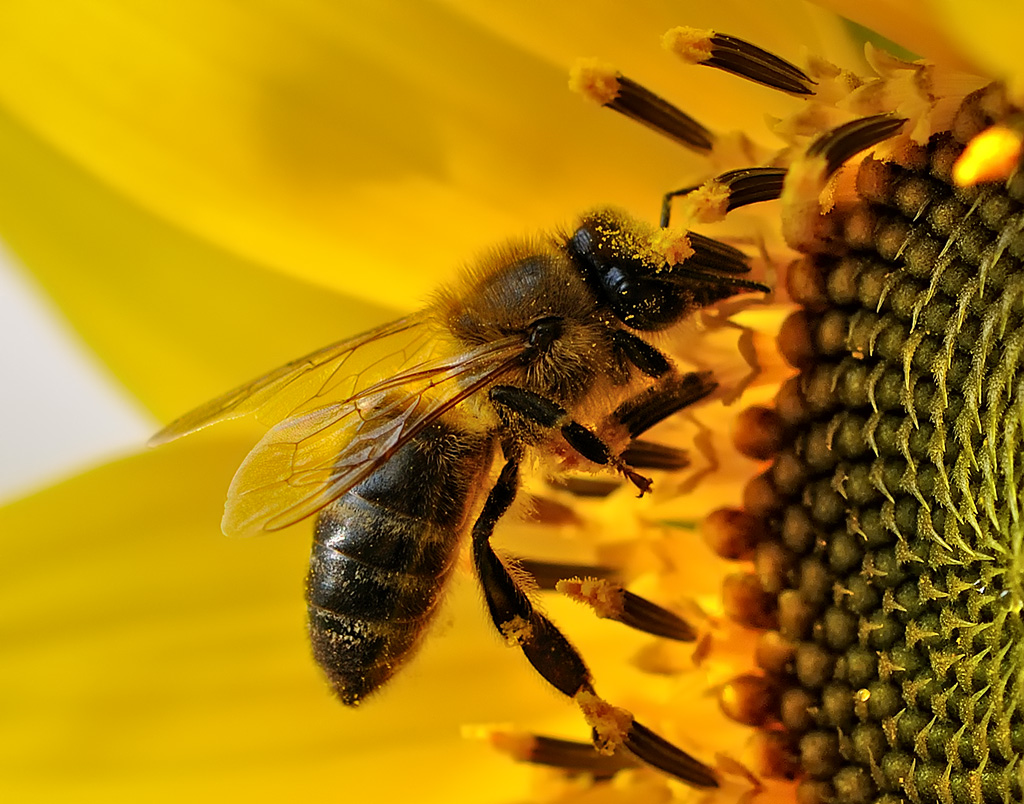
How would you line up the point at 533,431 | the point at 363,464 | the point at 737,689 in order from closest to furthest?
the point at 363,464 < the point at 533,431 < the point at 737,689

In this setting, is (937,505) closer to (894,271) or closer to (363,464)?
(894,271)

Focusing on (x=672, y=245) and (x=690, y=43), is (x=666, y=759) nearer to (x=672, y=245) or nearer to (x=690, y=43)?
(x=672, y=245)

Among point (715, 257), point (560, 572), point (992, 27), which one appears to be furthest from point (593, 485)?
point (992, 27)

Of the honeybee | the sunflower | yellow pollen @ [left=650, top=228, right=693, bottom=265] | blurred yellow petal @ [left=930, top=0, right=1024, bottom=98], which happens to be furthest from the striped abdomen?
blurred yellow petal @ [left=930, top=0, right=1024, bottom=98]

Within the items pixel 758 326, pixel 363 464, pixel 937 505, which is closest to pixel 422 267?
pixel 758 326

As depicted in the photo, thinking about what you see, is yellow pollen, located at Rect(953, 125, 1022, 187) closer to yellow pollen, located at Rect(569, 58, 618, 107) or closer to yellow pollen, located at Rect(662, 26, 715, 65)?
yellow pollen, located at Rect(662, 26, 715, 65)

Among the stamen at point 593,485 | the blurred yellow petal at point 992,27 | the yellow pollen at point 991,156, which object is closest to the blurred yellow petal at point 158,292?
the stamen at point 593,485

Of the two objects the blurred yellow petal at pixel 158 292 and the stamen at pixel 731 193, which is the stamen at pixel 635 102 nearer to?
the stamen at pixel 731 193

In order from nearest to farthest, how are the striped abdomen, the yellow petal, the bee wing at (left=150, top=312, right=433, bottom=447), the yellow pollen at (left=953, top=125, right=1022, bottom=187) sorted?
the yellow pollen at (left=953, top=125, right=1022, bottom=187), the striped abdomen, the bee wing at (left=150, top=312, right=433, bottom=447), the yellow petal
